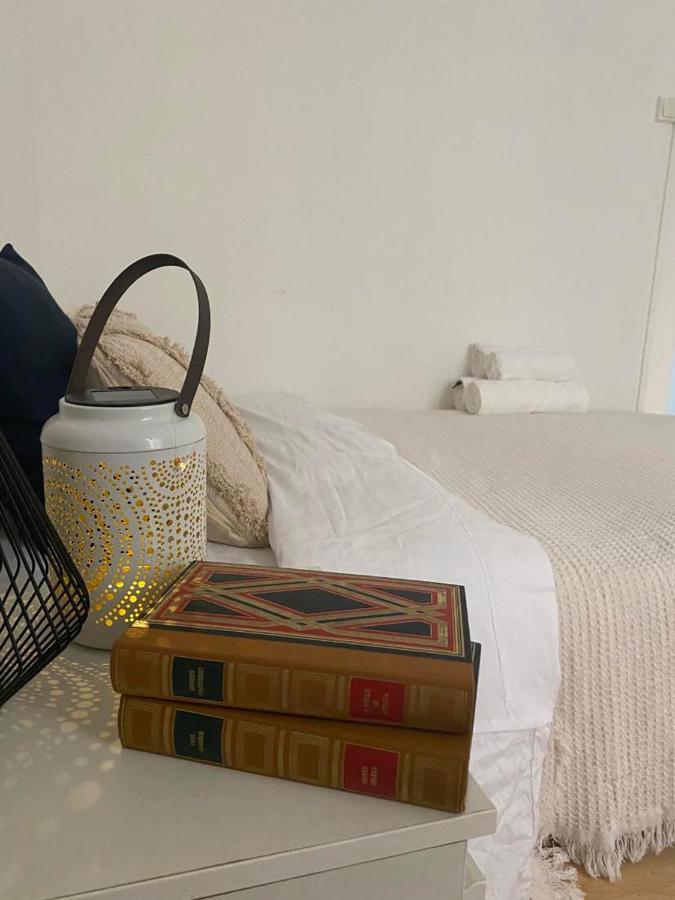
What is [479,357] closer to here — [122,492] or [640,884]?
[640,884]

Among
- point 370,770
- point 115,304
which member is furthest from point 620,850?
point 115,304

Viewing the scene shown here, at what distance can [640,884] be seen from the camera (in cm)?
102

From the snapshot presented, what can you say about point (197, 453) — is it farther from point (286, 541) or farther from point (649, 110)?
point (649, 110)

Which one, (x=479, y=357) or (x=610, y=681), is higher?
(x=479, y=357)

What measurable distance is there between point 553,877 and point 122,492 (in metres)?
0.85

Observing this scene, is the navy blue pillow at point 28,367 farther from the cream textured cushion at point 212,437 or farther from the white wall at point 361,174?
the white wall at point 361,174

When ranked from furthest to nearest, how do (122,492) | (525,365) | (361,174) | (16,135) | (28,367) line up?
(525,365)
(361,174)
(16,135)
(28,367)
(122,492)

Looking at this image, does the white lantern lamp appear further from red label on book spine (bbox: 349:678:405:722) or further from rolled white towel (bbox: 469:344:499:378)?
rolled white towel (bbox: 469:344:499:378)

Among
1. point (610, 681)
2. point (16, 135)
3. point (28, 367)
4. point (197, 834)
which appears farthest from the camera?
point (16, 135)

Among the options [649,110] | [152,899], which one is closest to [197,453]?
[152,899]

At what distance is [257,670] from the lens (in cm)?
45

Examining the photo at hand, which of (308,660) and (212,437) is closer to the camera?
(308,660)

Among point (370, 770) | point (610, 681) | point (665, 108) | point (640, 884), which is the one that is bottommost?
point (640, 884)

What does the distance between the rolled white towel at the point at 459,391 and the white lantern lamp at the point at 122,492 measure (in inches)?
71.8
